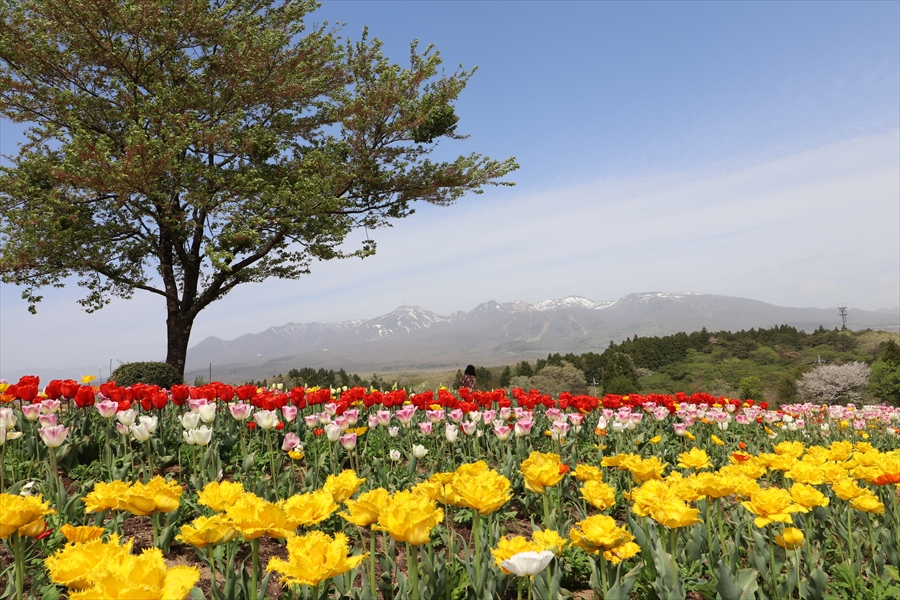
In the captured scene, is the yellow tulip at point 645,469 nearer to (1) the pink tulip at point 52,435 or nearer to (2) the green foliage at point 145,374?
(1) the pink tulip at point 52,435

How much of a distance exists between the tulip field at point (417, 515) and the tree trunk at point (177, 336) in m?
11.3

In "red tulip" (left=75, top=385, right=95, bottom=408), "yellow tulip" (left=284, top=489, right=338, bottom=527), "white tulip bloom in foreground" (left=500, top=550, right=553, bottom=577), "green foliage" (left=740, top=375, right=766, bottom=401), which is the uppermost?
"red tulip" (left=75, top=385, right=95, bottom=408)

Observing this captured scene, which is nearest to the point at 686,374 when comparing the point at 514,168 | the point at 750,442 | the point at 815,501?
the point at 514,168

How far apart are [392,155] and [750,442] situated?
49.3 feet

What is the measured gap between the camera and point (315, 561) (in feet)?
6.78

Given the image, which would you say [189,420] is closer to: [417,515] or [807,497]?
[417,515]

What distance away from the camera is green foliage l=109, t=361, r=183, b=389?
13625 millimetres

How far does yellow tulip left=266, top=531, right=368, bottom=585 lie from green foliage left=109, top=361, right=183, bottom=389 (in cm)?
1359

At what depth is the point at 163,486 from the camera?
2.61 metres

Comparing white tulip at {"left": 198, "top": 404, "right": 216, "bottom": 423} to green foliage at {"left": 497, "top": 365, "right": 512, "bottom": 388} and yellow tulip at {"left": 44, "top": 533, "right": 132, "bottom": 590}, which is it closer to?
yellow tulip at {"left": 44, "top": 533, "right": 132, "bottom": 590}

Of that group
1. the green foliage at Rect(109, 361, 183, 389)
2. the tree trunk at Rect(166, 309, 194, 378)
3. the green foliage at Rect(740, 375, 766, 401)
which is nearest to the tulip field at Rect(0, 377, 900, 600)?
the green foliage at Rect(109, 361, 183, 389)

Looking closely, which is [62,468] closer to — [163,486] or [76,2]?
[163,486]

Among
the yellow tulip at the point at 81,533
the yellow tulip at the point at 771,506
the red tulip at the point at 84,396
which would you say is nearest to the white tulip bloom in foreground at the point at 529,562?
the yellow tulip at the point at 771,506

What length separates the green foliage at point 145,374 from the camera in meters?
13.6
